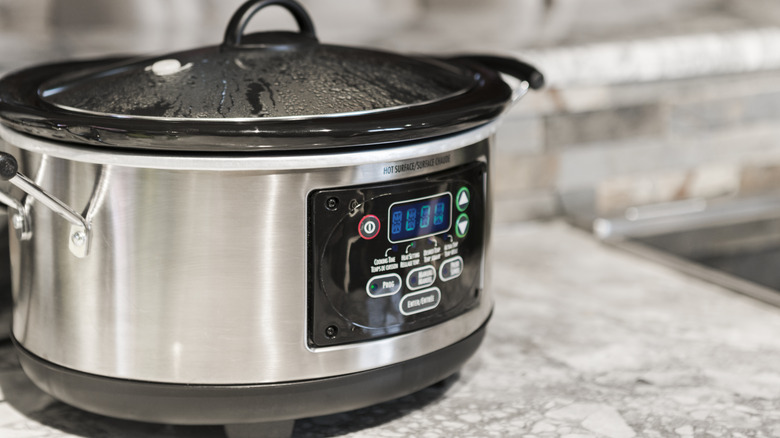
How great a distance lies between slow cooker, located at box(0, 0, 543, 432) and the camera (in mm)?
625

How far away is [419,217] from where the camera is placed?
0.69m

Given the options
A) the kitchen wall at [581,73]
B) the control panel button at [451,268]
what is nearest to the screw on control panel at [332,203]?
the control panel button at [451,268]

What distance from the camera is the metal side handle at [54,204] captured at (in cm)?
60

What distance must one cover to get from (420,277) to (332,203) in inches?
3.8

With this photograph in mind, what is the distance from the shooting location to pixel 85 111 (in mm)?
653

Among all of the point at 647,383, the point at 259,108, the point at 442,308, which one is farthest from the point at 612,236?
the point at 259,108

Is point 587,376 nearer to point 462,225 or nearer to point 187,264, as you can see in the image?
point 462,225

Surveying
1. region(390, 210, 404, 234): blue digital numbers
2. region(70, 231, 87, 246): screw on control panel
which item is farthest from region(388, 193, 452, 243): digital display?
region(70, 231, 87, 246): screw on control panel

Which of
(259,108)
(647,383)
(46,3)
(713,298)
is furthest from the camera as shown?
(46,3)

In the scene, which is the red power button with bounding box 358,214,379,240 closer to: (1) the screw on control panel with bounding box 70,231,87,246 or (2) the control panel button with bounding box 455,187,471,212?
(2) the control panel button with bounding box 455,187,471,212

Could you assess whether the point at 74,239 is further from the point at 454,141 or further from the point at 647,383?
the point at 647,383

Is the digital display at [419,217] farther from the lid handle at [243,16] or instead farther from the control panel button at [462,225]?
the lid handle at [243,16]

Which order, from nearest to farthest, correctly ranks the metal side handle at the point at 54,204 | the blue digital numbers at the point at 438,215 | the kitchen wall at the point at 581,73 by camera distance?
the metal side handle at the point at 54,204 → the blue digital numbers at the point at 438,215 → the kitchen wall at the point at 581,73

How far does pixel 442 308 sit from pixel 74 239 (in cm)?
28
